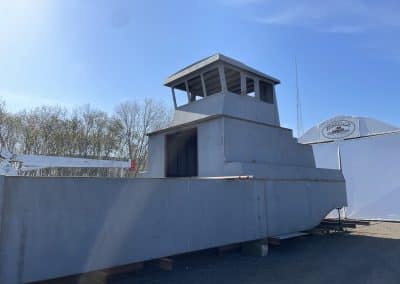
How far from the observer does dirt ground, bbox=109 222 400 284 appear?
605 centimetres

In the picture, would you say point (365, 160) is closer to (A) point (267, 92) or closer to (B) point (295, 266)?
(A) point (267, 92)

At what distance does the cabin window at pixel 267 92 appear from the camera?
1203cm

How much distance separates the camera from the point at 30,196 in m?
4.56

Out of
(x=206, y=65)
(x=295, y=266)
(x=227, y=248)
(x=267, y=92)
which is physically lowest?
(x=295, y=266)

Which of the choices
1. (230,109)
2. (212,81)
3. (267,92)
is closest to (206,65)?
(212,81)

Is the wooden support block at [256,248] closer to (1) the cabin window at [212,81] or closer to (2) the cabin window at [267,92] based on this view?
(1) the cabin window at [212,81]

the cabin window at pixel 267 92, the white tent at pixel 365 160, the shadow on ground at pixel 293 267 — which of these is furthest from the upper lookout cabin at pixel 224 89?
the white tent at pixel 365 160

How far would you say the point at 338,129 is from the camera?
1842cm

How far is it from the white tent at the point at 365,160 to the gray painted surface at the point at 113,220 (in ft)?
36.6

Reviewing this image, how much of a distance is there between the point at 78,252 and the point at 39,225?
769 mm

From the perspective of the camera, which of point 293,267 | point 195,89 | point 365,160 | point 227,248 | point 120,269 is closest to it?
point 120,269

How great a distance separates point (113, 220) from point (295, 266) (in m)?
4.40

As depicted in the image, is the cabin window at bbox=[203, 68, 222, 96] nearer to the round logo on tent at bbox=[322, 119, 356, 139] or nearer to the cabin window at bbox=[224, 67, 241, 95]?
the cabin window at bbox=[224, 67, 241, 95]

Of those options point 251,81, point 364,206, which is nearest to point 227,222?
point 251,81
